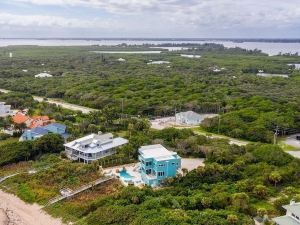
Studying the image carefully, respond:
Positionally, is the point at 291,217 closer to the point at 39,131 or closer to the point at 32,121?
the point at 39,131

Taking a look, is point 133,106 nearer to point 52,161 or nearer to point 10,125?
point 10,125

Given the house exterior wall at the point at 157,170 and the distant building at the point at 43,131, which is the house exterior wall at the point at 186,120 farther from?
the house exterior wall at the point at 157,170

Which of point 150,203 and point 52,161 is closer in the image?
point 150,203

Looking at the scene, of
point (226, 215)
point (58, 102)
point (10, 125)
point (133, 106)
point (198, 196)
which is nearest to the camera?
point (226, 215)

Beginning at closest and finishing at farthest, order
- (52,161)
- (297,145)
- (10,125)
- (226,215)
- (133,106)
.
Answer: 1. (226,215)
2. (52,161)
3. (297,145)
4. (10,125)
5. (133,106)

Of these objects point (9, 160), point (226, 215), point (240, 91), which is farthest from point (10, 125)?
point (240, 91)

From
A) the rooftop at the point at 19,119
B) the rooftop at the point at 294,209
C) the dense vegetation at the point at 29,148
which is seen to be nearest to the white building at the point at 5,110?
the rooftop at the point at 19,119

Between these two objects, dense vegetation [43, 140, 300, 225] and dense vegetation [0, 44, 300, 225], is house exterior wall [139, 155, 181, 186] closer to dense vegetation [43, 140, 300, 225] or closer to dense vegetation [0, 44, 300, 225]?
dense vegetation [0, 44, 300, 225]
